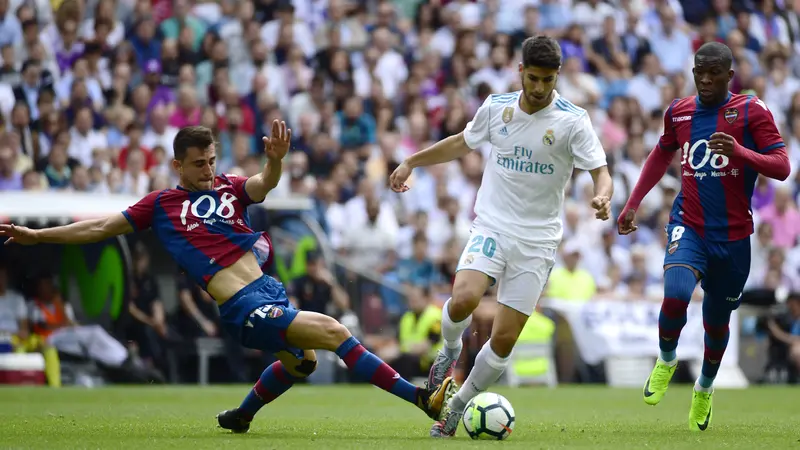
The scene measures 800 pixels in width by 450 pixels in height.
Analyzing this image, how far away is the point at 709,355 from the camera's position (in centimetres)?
1009

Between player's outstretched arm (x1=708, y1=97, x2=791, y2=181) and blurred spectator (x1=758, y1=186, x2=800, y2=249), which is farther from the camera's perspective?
blurred spectator (x1=758, y1=186, x2=800, y2=249)

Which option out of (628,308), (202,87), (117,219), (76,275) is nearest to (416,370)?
(628,308)

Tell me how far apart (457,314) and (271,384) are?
1440mm

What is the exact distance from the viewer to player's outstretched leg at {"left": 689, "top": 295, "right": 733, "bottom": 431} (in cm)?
986

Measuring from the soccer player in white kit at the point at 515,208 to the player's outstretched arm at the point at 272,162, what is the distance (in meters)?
0.80

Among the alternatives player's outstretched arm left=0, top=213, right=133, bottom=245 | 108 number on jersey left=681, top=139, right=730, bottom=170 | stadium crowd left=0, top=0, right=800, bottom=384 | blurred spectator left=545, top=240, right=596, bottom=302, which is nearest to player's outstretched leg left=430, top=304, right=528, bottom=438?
108 number on jersey left=681, top=139, right=730, bottom=170

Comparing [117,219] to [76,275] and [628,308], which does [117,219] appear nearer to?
[76,275]

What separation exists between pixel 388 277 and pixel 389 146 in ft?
8.76

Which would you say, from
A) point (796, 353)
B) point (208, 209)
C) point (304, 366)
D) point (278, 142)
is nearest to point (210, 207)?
point (208, 209)

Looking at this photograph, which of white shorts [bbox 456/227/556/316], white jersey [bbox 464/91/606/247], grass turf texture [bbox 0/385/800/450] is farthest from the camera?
→ white jersey [bbox 464/91/606/247]

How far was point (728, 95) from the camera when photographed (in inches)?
387

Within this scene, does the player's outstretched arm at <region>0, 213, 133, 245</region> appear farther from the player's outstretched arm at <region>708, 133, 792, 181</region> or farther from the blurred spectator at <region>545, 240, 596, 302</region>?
the blurred spectator at <region>545, 240, 596, 302</region>

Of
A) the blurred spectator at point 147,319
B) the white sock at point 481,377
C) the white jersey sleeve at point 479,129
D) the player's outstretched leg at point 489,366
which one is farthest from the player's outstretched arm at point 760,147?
the blurred spectator at point 147,319

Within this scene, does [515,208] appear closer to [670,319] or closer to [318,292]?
[670,319]
